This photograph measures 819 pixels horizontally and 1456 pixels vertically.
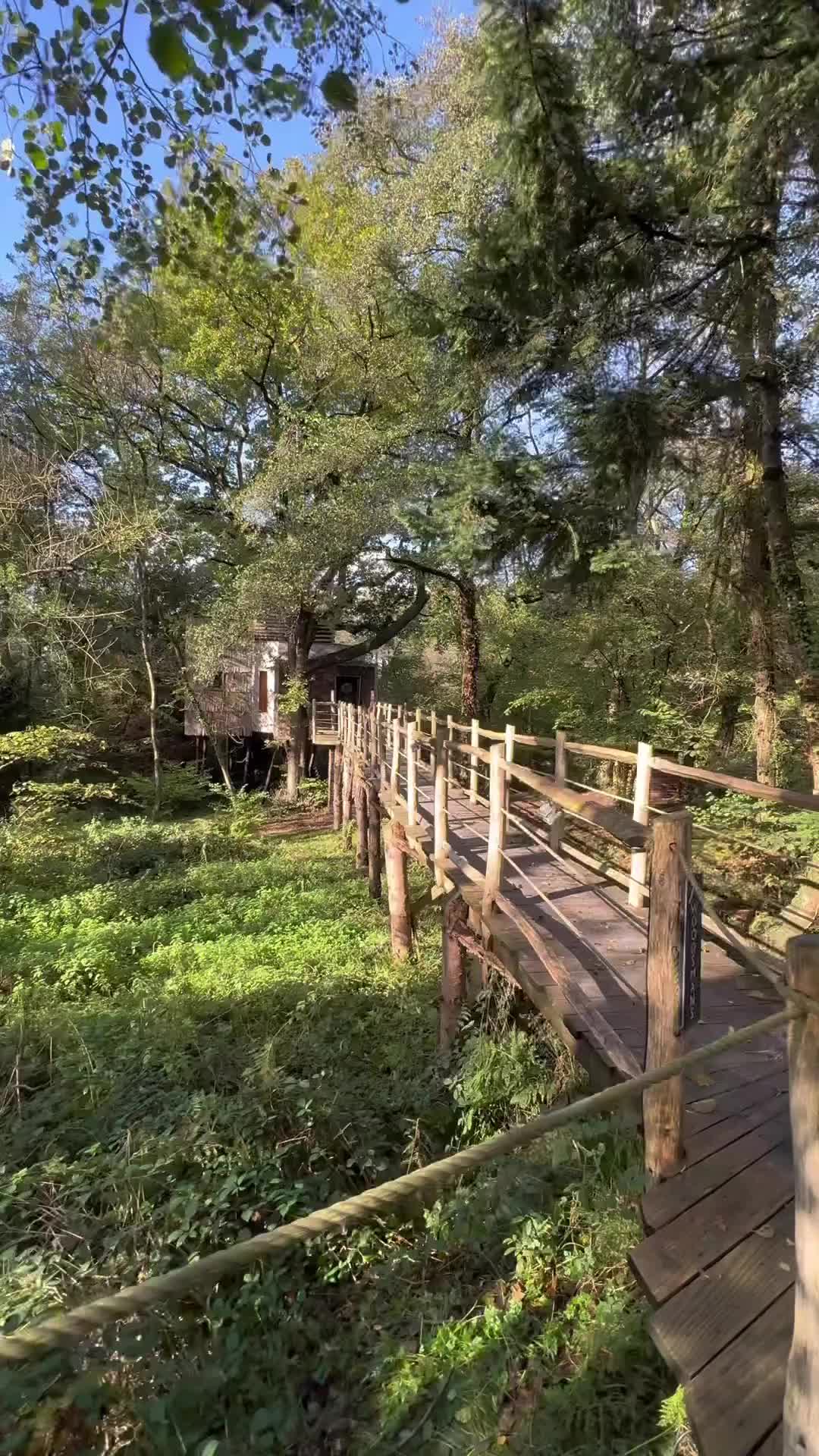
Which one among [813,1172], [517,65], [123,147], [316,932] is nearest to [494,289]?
[517,65]

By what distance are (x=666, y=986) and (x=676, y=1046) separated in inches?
8.1

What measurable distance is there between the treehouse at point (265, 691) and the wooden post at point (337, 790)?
2350 mm

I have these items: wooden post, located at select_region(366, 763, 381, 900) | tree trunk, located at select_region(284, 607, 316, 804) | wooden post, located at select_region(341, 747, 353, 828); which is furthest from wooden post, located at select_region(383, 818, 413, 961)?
tree trunk, located at select_region(284, 607, 316, 804)

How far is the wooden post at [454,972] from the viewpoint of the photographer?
5863 millimetres

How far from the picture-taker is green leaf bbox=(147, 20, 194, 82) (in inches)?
82.3

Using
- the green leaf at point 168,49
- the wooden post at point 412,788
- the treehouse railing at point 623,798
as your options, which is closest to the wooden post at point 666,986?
the treehouse railing at point 623,798

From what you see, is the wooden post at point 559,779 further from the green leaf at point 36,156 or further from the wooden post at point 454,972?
the green leaf at point 36,156

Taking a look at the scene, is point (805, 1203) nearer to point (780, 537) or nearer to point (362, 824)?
point (780, 537)

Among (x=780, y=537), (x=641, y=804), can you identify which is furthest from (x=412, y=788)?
(x=780, y=537)

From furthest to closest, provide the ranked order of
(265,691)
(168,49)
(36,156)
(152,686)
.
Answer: (265,691) < (152,686) < (36,156) < (168,49)

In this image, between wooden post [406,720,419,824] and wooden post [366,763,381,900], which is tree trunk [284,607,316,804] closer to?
wooden post [366,763,381,900]

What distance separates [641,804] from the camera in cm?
520

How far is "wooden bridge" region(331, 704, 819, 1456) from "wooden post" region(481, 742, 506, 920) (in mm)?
15

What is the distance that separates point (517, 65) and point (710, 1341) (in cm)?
859
